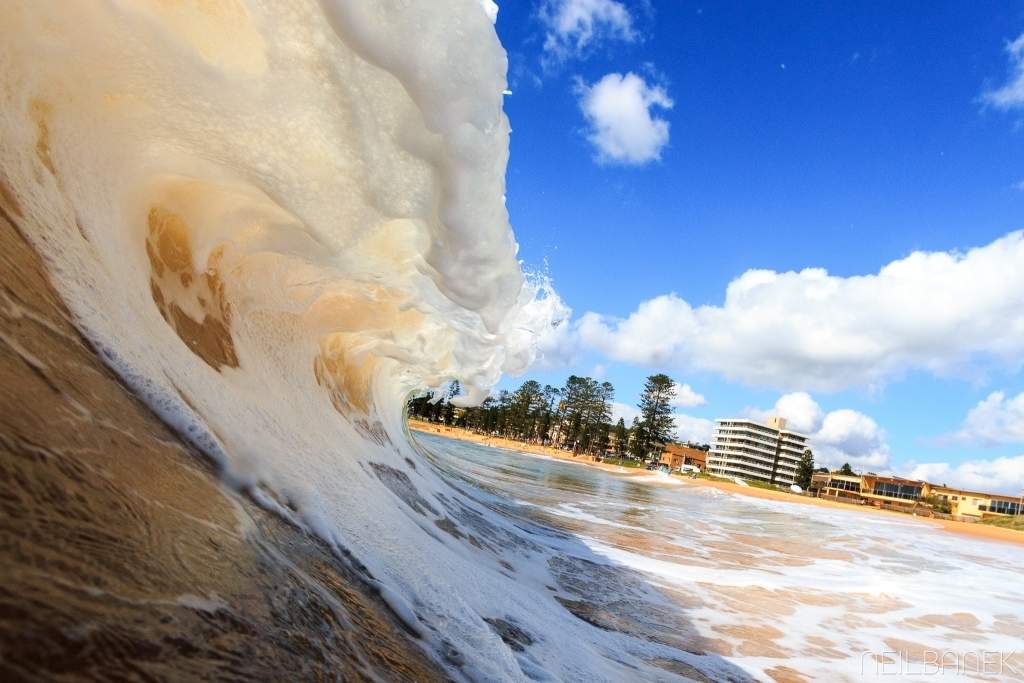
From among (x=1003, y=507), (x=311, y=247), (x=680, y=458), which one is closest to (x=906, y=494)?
(x=1003, y=507)

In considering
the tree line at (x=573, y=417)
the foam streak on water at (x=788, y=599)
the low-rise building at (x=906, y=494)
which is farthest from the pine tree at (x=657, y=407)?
the foam streak on water at (x=788, y=599)

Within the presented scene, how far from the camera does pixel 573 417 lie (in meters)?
62.4

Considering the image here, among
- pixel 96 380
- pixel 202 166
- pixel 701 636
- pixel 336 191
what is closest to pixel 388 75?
pixel 336 191

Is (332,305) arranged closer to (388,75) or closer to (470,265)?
(470,265)

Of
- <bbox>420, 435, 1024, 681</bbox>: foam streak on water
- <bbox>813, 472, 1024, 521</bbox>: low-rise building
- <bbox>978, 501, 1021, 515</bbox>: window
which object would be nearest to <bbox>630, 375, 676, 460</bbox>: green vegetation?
<bbox>813, 472, 1024, 521</bbox>: low-rise building

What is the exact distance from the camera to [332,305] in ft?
15.8

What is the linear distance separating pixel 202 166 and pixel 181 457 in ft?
5.95

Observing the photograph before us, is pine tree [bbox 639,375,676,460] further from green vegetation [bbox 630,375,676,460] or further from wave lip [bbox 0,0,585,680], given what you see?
wave lip [bbox 0,0,585,680]

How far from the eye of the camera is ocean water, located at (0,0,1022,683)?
195cm
